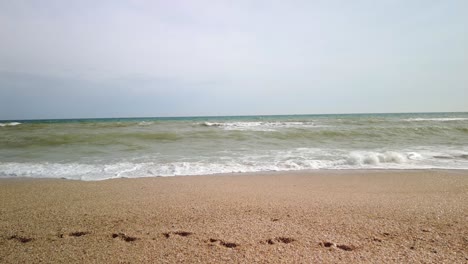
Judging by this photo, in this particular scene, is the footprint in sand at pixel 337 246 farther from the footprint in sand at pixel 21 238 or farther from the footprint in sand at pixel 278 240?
the footprint in sand at pixel 21 238

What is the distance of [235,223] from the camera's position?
119 inches

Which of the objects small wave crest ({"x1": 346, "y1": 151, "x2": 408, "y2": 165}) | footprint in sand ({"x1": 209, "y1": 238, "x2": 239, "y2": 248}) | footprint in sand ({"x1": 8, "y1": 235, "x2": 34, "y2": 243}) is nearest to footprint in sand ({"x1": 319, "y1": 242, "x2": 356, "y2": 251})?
footprint in sand ({"x1": 209, "y1": 238, "x2": 239, "y2": 248})

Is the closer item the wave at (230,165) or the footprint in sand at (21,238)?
the footprint in sand at (21,238)

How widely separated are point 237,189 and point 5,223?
10.7ft

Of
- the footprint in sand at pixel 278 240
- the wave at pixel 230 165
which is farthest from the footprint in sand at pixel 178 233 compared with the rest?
the wave at pixel 230 165

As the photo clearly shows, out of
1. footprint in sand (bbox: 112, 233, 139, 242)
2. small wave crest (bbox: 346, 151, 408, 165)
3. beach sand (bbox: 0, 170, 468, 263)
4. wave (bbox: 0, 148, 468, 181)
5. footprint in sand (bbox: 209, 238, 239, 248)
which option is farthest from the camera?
small wave crest (bbox: 346, 151, 408, 165)

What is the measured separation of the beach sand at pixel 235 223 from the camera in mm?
2367

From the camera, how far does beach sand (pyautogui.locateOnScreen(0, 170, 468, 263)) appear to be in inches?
93.2

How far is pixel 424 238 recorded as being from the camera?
8.67ft

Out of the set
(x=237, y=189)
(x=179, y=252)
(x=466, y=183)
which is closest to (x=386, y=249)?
(x=179, y=252)

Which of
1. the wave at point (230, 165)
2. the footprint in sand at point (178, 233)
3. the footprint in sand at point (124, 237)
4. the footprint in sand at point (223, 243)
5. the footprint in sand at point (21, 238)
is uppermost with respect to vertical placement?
the footprint in sand at point (223, 243)

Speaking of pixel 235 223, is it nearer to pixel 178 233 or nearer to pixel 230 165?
pixel 178 233

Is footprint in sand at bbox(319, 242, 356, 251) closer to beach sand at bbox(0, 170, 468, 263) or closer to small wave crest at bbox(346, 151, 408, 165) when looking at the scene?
beach sand at bbox(0, 170, 468, 263)

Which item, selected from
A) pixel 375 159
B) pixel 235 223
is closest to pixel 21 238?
pixel 235 223
